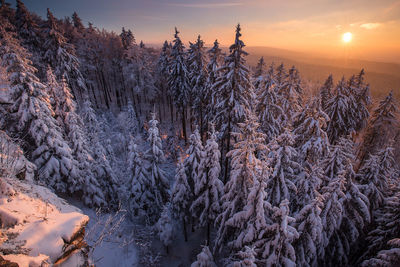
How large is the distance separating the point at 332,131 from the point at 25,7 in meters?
48.7

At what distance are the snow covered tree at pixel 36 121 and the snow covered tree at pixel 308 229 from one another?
55.7ft

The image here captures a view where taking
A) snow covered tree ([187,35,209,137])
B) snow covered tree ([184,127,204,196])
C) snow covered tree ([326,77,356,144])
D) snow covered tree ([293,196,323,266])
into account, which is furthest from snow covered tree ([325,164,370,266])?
snow covered tree ([187,35,209,137])

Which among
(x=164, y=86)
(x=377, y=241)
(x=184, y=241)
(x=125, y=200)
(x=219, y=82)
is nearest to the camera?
(x=377, y=241)

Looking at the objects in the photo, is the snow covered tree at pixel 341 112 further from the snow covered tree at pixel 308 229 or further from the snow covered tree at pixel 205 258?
the snow covered tree at pixel 205 258

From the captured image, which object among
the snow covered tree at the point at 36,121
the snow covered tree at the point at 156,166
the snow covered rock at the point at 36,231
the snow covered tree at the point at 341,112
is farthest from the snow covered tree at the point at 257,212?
the snow covered tree at the point at 341,112

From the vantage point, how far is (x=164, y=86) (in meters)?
45.5

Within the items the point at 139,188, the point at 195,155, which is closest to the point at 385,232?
the point at 195,155

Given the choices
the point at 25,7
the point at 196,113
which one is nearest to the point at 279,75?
the point at 196,113

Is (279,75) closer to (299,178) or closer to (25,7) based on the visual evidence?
(299,178)

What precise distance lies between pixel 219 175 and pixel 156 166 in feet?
20.5

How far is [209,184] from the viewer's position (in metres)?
14.7

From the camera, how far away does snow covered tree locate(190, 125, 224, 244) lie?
13.7 meters

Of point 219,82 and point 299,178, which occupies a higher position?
point 219,82

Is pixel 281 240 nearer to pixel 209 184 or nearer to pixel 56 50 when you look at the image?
pixel 209 184
